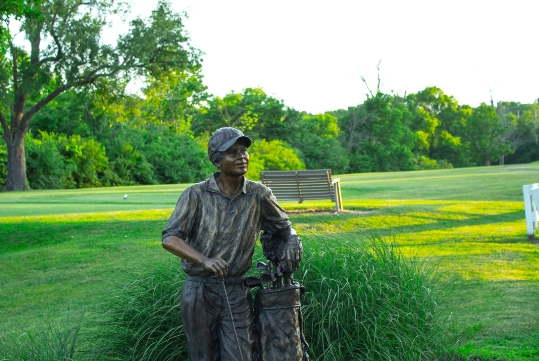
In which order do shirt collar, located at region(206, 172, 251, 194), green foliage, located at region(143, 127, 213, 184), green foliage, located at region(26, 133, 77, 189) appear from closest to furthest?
shirt collar, located at region(206, 172, 251, 194), green foliage, located at region(26, 133, 77, 189), green foliage, located at region(143, 127, 213, 184)

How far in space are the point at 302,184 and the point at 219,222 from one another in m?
11.4

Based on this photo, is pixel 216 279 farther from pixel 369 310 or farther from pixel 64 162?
pixel 64 162

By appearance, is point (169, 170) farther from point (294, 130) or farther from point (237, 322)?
point (237, 322)

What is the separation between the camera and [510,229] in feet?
44.8

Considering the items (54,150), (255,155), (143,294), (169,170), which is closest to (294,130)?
(255,155)

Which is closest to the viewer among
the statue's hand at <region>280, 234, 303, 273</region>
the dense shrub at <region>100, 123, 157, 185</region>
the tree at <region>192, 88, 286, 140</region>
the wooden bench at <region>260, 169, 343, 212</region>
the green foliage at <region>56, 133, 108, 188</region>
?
the statue's hand at <region>280, 234, 303, 273</region>

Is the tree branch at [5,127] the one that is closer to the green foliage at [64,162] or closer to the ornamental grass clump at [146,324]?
the green foliage at [64,162]

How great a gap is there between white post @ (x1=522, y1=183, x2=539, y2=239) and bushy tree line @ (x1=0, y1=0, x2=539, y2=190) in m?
10.7

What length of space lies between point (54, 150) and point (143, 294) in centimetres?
3489

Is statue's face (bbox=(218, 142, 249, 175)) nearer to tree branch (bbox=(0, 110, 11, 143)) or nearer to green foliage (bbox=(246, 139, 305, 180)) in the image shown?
tree branch (bbox=(0, 110, 11, 143))

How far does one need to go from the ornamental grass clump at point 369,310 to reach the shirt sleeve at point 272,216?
1.25 m

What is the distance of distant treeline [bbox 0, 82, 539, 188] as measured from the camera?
38656mm

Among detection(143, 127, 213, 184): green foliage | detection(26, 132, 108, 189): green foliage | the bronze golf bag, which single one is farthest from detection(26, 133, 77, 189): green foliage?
the bronze golf bag

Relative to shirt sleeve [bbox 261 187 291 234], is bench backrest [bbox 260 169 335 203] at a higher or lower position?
lower
